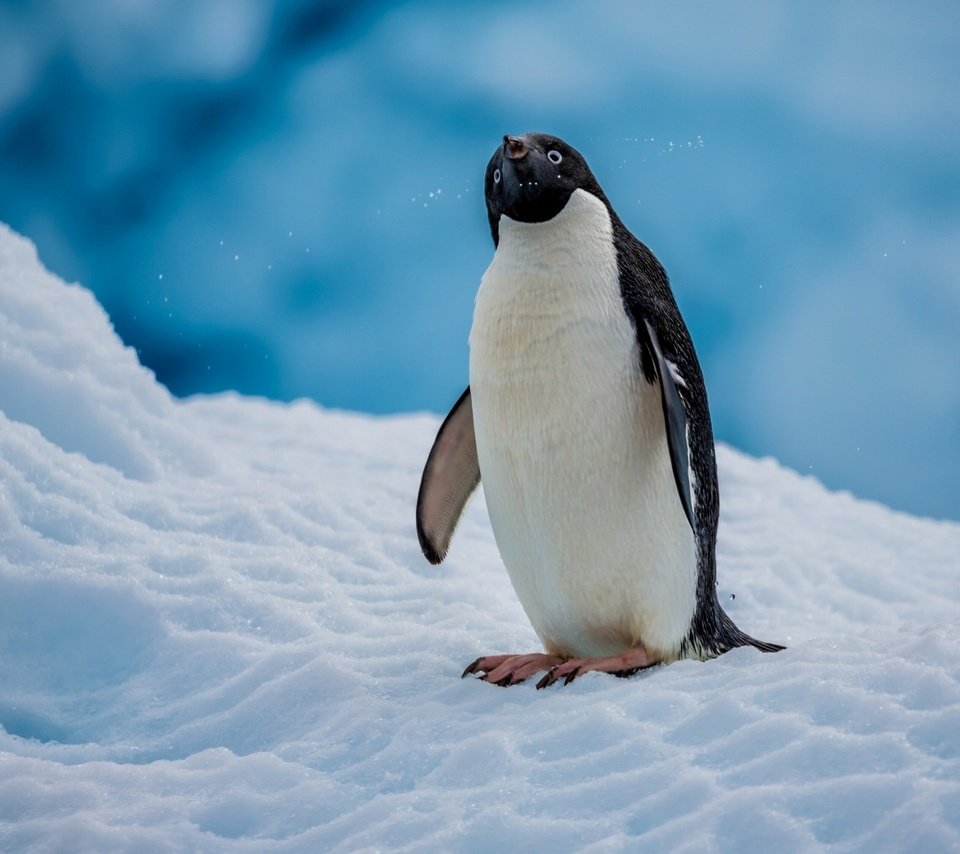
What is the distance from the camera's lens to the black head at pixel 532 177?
245 cm

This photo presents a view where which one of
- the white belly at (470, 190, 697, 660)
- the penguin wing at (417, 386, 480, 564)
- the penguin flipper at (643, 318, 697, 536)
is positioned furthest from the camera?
the penguin wing at (417, 386, 480, 564)

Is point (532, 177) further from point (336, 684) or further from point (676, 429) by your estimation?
point (336, 684)

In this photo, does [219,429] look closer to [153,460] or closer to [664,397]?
[153,460]

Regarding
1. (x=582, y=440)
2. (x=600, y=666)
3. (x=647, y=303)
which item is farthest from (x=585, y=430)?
(x=600, y=666)

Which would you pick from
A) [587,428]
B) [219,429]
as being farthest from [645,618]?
[219,429]

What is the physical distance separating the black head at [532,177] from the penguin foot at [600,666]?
100 cm

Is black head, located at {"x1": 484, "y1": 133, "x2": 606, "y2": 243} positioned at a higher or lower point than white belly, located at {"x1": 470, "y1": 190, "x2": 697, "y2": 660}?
higher

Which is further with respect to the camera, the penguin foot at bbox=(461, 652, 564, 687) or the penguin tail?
the penguin tail

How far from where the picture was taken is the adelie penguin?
2.38 m

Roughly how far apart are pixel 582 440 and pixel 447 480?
667 millimetres

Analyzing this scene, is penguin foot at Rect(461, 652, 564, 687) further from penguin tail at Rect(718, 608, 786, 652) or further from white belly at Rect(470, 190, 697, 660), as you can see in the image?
penguin tail at Rect(718, 608, 786, 652)

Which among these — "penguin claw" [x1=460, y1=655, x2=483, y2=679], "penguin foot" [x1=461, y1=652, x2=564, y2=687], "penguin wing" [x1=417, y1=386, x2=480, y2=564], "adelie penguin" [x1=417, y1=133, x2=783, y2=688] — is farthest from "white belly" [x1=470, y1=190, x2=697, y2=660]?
"penguin wing" [x1=417, y1=386, x2=480, y2=564]

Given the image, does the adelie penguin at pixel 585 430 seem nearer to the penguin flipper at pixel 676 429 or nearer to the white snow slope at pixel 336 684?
the penguin flipper at pixel 676 429

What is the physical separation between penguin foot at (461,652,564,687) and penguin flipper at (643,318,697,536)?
496mm
